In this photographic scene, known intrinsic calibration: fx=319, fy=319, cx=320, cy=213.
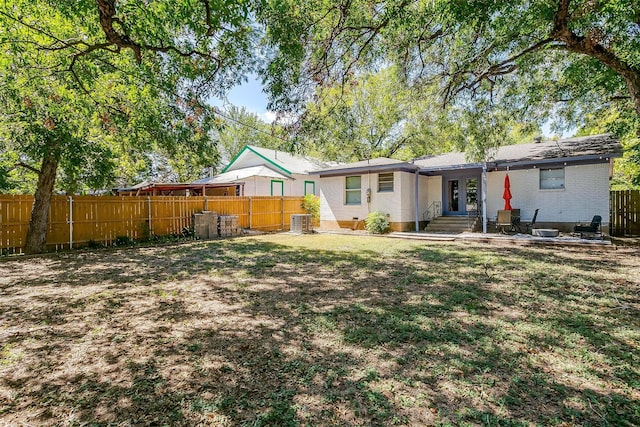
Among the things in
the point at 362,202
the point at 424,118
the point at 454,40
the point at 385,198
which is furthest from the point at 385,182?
the point at 454,40

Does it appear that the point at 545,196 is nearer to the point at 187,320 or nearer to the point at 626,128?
the point at 626,128

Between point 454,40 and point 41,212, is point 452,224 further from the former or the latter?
point 41,212

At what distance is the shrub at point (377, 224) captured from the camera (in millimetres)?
14383

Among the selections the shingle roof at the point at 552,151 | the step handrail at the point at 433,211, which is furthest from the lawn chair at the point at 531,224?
the step handrail at the point at 433,211

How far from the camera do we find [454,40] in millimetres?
8617

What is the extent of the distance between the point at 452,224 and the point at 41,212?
15410 mm

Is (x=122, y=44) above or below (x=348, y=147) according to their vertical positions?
below

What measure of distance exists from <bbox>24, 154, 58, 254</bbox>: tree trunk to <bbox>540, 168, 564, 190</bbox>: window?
17.4 meters

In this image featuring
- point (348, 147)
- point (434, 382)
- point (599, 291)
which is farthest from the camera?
point (348, 147)

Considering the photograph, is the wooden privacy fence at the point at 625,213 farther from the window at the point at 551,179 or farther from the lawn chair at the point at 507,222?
the lawn chair at the point at 507,222

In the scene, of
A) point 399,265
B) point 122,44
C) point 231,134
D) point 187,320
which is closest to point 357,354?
point 187,320

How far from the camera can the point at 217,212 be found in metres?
14.9

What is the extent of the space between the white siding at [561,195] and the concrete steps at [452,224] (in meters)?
0.89

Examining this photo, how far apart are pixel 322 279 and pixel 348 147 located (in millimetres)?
21779
